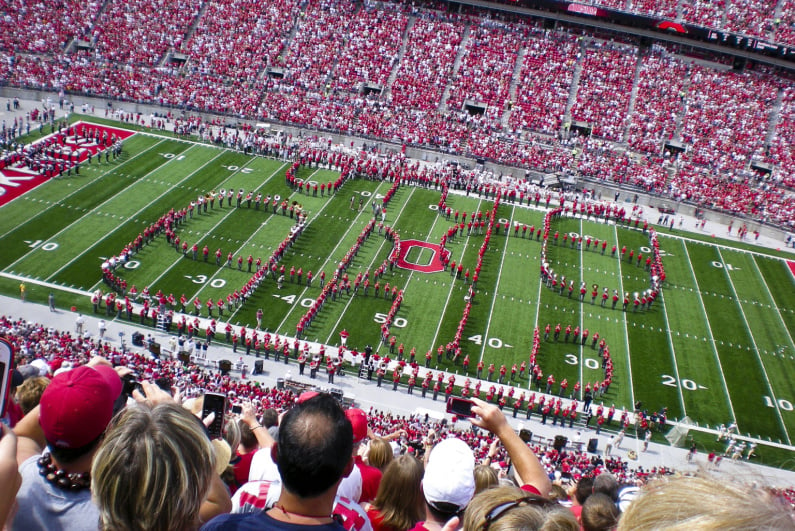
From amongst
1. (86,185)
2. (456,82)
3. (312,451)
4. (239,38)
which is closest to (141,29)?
(239,38)

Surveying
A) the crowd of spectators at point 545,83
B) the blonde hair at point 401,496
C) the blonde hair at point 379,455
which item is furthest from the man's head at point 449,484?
the crowd of spectators at point 545,83

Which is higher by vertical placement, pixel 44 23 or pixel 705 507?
pixel 705 507

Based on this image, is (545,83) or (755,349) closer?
(755,349)

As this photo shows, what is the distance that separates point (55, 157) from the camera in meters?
32.9

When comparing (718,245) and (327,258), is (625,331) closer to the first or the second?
(718,245)

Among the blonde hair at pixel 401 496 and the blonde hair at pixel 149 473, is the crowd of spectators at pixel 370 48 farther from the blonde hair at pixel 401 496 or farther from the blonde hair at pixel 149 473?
the blonde hair at pixel 149 473

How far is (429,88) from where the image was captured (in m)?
45.6

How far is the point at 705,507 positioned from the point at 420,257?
2750cm

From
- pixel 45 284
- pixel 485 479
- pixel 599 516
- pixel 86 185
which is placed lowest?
pixel 45 284

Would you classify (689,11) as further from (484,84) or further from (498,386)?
(498,386)

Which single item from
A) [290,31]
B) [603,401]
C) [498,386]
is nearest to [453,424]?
[498,386]

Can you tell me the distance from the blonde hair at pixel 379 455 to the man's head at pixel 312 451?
9.95ft

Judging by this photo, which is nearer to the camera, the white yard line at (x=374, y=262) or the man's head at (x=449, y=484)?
the man's head at (x=449, y=484)

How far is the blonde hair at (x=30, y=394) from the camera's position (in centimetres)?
544
